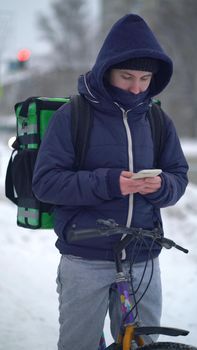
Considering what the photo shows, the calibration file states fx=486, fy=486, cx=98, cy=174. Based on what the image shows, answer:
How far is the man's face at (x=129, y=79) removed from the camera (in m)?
2.36

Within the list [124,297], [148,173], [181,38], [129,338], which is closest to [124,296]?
[124,297]

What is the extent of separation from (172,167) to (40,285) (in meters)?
3.07

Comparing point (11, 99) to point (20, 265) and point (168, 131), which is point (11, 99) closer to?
point (20, 265)

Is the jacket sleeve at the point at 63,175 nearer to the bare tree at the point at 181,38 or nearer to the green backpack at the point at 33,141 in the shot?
the green backpack at the point at 33,141

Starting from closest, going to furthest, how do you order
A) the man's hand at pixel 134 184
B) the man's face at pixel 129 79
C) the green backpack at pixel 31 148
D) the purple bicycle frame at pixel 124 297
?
the man's hand at pixel 134 184
the purple bicycle frame at pixel 124 297
the man's face at pixel 129 79
the green backpack at pixel 31 148

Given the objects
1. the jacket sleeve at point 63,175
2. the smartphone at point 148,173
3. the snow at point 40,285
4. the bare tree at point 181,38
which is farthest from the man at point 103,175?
the bare tree at point 181,38

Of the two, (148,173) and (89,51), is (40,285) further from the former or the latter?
(89,51)

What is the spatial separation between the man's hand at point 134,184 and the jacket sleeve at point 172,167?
6.2 inches

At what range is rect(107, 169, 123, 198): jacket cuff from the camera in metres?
2.17

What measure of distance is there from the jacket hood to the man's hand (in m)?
0.46

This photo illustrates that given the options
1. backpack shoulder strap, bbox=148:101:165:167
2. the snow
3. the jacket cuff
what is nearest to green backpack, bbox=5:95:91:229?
the jacket cuff

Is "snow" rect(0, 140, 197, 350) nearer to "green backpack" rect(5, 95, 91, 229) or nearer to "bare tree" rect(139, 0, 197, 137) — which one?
"green backpack" rect(5, 95, 91, 229)

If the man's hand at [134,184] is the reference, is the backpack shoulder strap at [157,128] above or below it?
above

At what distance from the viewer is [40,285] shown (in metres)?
5.18
